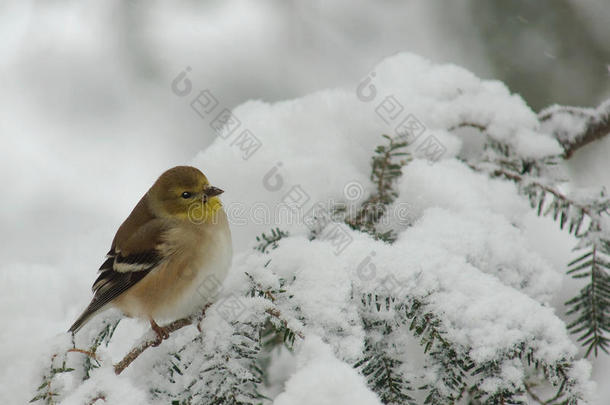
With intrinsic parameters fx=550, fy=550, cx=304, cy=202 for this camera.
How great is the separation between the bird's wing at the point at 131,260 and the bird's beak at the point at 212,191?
0.81ft

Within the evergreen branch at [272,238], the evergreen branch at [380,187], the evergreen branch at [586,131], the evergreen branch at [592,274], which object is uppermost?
the evergreen branch at [272,238]

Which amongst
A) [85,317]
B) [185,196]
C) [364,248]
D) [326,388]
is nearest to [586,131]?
[364,248]


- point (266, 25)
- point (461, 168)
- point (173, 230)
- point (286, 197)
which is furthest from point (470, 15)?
point (173, 230)

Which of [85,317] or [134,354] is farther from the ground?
[85,317]

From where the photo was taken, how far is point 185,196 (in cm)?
252

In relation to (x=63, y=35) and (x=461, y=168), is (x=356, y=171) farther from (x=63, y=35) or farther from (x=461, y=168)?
(x=63, y=35)

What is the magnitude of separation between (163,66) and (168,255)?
2553 mm

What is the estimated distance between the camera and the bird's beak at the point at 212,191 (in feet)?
7.80

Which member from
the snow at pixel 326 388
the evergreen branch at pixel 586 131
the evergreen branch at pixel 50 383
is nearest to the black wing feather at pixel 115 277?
the evergreen branch at pixel 50 383

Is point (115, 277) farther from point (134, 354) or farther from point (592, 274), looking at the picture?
point (592, 274)

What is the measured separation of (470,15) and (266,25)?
1744 mm

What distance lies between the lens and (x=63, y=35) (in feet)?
15.1

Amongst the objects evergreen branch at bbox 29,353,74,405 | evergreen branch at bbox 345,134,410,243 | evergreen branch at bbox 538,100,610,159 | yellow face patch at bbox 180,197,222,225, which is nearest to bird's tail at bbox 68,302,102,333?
evergreen branch at bbox 29,353,74,405

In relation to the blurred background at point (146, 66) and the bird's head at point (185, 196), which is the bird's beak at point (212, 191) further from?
the blurred background at point (146, 66)
